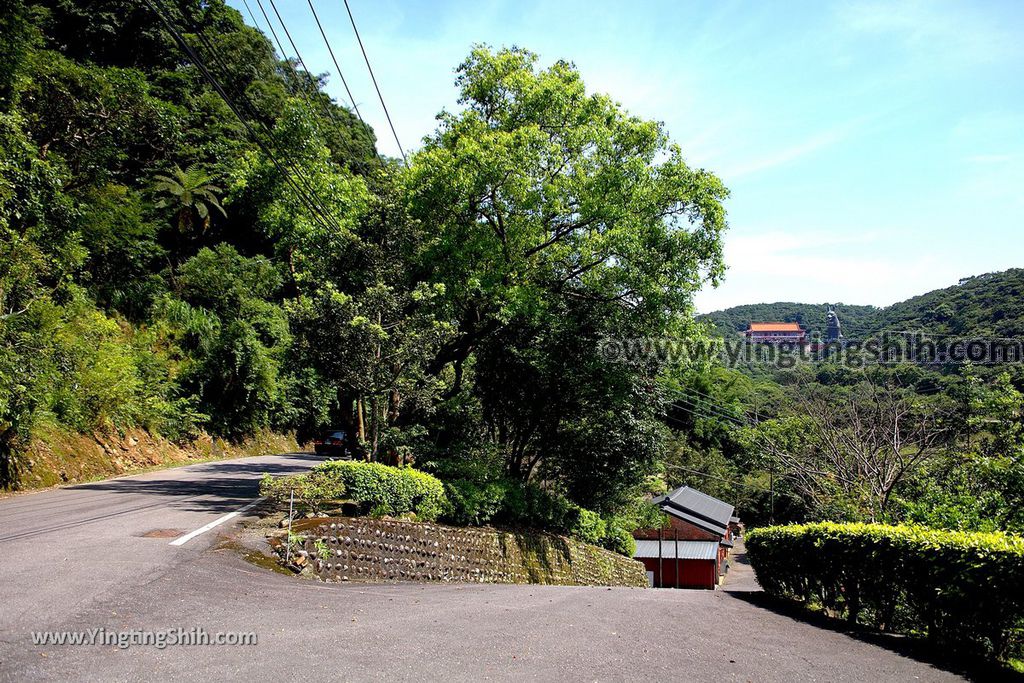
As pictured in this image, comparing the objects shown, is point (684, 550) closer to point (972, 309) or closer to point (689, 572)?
point (689, 572)

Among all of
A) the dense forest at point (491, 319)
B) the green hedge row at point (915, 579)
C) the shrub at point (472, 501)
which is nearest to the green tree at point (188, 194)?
the dense forest at point (491, 319)

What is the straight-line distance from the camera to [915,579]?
8406 millimetres

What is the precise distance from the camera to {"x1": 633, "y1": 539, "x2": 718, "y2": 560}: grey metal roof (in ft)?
108

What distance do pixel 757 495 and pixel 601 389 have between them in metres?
38.6

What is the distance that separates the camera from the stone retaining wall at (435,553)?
10852 millimetres

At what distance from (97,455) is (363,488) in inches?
420

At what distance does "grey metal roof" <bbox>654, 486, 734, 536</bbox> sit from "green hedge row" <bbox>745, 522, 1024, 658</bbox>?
21.3 meters

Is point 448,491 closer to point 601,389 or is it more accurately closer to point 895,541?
point 601,389

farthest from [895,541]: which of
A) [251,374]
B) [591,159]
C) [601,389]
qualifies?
[251,374]

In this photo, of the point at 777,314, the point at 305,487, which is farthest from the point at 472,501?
the point at 777,314

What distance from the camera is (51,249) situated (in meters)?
18.2

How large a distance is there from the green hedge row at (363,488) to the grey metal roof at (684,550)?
2221 cm

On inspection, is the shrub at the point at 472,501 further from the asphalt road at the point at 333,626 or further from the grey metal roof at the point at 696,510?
the grey metal roof at the point at 696,510

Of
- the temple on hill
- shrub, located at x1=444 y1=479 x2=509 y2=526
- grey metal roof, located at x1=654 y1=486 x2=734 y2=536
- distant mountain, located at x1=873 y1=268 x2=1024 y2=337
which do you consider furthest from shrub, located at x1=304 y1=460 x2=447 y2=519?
the temple on hill
